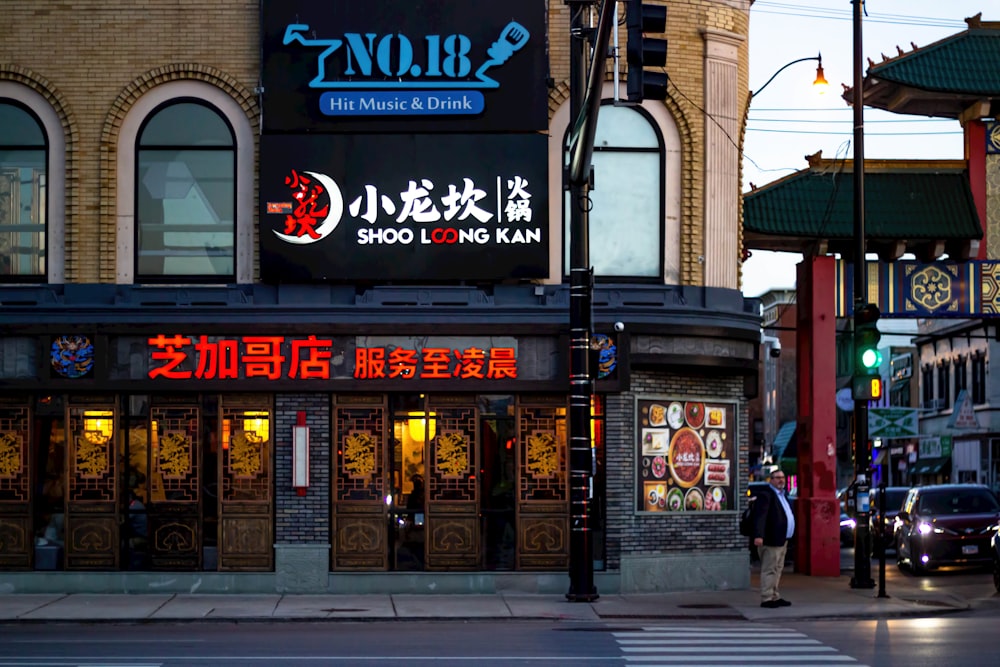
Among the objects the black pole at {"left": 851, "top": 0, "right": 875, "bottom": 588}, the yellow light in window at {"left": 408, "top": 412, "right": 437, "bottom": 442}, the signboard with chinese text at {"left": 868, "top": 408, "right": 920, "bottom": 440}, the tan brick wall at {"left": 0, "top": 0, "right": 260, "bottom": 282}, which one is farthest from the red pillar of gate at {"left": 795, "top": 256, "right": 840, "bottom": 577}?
the tan brick wall at {"left": 0, "top": 0, "right": 260, "bottom": 282}

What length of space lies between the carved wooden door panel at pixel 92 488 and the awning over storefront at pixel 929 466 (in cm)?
4662

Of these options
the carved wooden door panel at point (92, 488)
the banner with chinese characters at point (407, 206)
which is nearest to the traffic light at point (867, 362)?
the banner with chinese characters at point (407, 206)

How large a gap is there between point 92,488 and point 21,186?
16.0ft

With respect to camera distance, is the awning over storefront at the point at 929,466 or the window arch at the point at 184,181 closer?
the window arch at the point at 184,181

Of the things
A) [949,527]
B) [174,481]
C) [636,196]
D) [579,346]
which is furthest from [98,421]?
[949,527]

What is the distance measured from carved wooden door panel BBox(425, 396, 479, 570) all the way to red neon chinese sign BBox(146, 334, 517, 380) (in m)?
0.60

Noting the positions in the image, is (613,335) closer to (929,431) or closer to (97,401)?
(97,401)

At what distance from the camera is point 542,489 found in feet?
79.5

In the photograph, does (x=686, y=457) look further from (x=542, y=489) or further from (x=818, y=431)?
(x=818, y=431)

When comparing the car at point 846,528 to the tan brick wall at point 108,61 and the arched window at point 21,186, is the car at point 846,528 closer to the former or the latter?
the tan brick wall at point 108,61

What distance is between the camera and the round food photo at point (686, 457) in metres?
24.7

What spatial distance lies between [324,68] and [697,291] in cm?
674

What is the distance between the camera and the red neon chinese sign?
23.8 metres

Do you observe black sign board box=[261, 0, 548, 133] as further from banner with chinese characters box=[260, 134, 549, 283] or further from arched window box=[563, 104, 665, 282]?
arched window box=[563, 104, 665, 282]
